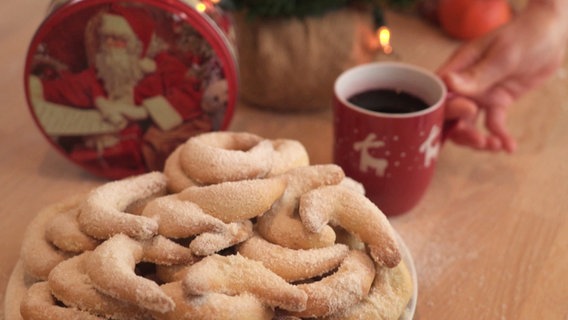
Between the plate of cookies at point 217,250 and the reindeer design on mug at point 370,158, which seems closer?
the plate of cookies at point 217,250

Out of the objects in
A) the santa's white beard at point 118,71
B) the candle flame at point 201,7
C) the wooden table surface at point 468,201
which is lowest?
the wooden table surface at point 468,201

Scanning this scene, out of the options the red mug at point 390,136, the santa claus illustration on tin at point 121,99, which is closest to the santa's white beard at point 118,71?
the santa claus illustration on tin at point 121,99

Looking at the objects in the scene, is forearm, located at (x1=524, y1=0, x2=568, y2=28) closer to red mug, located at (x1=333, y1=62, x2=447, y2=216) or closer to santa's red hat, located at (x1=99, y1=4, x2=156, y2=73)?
red mug, located at (x1=333, y1=62, x2=447, y2=216)

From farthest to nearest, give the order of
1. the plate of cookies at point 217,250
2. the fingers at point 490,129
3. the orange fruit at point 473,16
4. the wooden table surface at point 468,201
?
the orange fruit at point 473,16 < the fingers at point 490,129 < the wooden table surface at point 468,201 < the plate of cookies at point 217,250

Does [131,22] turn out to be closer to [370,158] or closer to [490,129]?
[370,158]

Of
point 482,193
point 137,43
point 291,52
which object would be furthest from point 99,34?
point 482,193

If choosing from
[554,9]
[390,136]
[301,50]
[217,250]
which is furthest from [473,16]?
[217,250]

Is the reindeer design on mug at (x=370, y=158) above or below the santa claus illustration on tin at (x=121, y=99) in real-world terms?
below

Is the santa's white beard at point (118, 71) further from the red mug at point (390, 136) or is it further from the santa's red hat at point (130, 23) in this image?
the red mug at point (390, 136)
